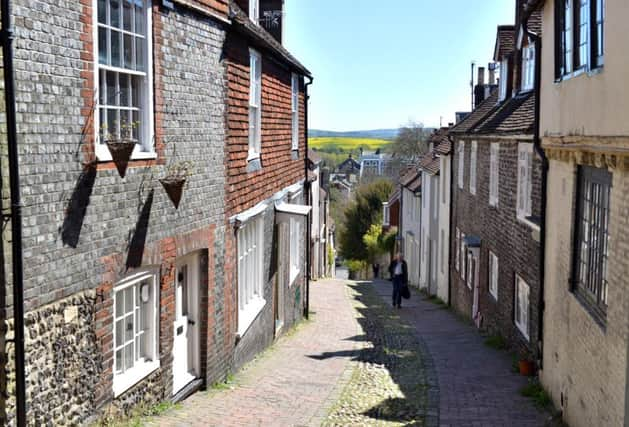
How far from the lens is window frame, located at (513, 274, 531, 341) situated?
14.3 m

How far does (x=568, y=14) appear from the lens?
1085cm

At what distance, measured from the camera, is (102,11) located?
7.73 m

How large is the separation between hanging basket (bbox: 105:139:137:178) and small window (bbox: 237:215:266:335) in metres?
5.02

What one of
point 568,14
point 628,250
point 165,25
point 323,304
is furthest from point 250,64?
point 323,304

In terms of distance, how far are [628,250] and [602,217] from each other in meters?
1.53

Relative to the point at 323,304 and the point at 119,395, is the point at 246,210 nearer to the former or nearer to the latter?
the point at 119,395

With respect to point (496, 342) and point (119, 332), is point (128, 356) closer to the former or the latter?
point (119, 332)

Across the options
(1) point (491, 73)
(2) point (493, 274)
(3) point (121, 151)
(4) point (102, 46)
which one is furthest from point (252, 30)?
(1) point (491, 73)

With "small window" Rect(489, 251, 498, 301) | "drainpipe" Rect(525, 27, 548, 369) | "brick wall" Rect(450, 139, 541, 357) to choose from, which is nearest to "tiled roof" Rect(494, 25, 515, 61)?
"brick wall" Rect(450, 139, 541, 357)

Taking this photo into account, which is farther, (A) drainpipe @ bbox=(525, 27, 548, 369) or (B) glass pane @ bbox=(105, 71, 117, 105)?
(A) drainpipe @ bbox=(525, 27, 548, 369)

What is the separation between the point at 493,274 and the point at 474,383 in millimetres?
6176

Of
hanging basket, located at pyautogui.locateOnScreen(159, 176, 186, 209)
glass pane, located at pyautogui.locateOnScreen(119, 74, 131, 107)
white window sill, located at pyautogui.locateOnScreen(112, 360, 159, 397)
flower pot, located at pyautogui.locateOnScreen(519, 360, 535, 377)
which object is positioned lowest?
flower pot, located at pyautogui.locateOnScreen(519, 360, 535, 377)

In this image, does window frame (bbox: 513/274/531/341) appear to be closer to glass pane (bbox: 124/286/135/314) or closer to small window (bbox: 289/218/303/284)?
small window (bbox: 289/218/303/284)

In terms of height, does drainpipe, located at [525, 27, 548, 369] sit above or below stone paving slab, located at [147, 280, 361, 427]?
above
